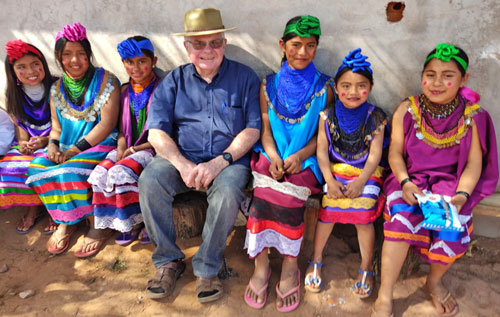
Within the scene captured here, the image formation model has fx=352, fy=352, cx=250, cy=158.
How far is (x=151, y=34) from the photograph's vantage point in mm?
3512

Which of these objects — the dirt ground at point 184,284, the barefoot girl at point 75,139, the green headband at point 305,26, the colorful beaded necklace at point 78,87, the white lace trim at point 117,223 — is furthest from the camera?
the colorful beaded necklace at point 78,87

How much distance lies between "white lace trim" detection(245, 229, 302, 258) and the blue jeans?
20 centimetres

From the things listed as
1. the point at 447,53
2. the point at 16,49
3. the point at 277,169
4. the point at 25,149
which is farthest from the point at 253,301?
the point at 16,49

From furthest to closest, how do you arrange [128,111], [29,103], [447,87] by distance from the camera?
[29,103], [128,111], [447,87]

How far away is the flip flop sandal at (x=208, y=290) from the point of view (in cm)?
260

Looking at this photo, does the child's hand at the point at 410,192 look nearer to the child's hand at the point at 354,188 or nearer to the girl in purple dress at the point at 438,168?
the girl in purple dress at the point at 438,168

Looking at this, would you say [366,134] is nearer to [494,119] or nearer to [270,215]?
[270,215]

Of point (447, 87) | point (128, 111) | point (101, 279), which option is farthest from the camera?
point (128, 111)

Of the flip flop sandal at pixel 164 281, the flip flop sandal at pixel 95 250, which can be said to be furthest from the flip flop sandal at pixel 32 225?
the flip flop sandal at pixel 164 281

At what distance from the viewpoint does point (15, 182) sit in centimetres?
331

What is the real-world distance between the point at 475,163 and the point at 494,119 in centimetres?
72

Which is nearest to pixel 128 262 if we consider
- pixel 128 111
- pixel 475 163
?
pixel 128 111

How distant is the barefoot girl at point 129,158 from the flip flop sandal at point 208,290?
2.80ft

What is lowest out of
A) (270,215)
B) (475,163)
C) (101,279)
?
(101,279)
